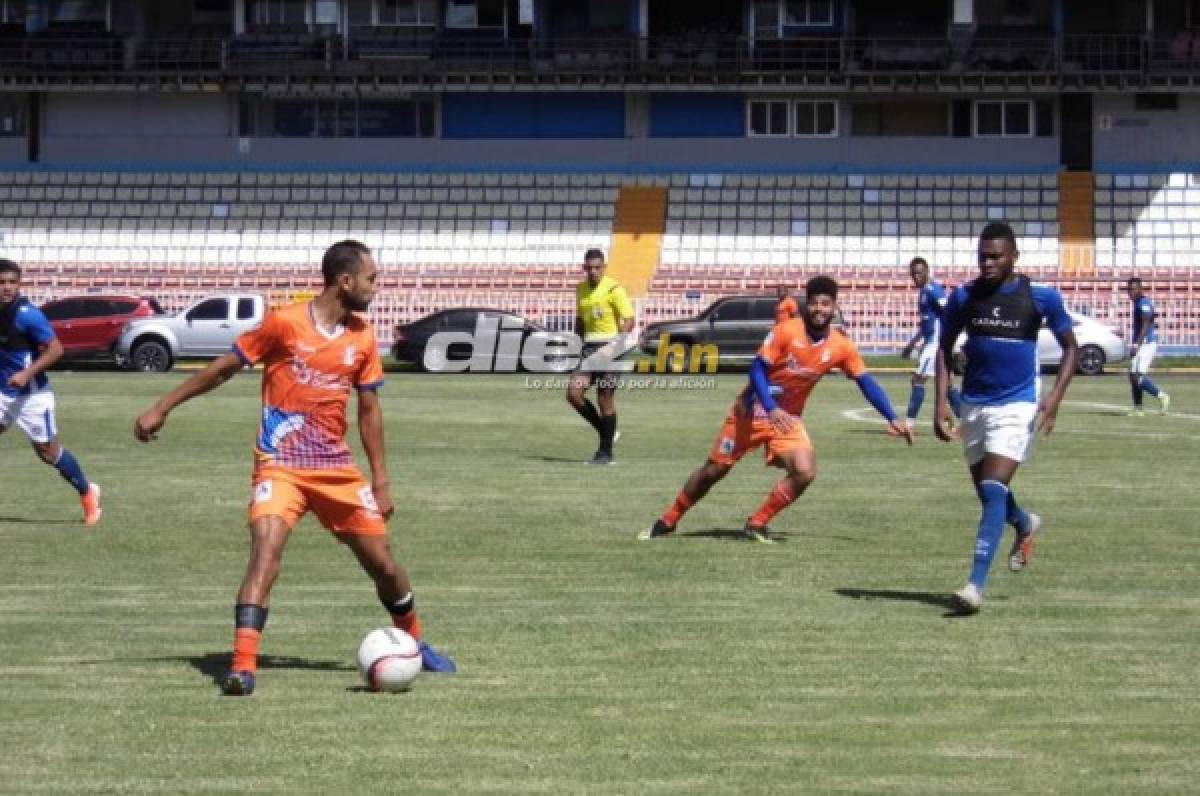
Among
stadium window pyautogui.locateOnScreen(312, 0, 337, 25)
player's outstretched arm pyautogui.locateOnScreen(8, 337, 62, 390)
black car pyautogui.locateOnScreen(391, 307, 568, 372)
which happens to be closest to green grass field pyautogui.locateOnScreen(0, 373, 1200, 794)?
player's outstretched arm pyautogui.locateOnScreen(8, 337, 62, 390)

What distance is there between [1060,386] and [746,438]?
3365 millimetres

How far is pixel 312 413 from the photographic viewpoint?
977 centimetres

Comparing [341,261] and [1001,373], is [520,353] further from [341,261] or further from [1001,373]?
[341,261]

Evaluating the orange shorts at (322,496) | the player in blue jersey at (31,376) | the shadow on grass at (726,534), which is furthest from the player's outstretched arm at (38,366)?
the orange shorts at (322,496)

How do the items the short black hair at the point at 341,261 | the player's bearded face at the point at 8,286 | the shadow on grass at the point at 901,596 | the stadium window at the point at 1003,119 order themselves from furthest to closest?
the stadium window at the point at 1003,119
the player's bearded face at the point at 8,286
the shadow on grass at the point at 901,596
the short black hair at the point at 341,261

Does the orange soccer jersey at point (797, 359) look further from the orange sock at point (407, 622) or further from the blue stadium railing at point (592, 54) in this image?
the blue stadium railing at point (592, 54)

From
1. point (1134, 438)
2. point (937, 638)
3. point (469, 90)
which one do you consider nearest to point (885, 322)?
point (469, 90)

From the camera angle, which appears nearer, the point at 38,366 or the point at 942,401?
the point at 942,401

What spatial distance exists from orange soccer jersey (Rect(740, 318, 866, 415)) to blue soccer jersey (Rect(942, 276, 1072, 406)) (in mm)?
2777

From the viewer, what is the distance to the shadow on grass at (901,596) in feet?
40.6

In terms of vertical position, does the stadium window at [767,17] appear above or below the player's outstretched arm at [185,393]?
above

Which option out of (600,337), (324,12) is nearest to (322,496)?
(600,337)

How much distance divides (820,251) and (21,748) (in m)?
45.6

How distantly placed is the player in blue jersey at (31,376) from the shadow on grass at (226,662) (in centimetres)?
578
